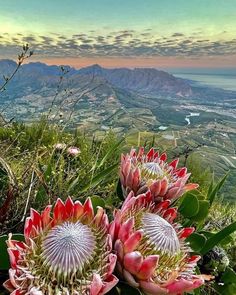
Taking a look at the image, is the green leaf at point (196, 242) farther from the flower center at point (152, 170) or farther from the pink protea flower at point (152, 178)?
the flower center at point (152, 170)

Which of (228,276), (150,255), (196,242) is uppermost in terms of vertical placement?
(150,255)

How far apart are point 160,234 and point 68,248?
301 millimetres

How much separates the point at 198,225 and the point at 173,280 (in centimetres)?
93

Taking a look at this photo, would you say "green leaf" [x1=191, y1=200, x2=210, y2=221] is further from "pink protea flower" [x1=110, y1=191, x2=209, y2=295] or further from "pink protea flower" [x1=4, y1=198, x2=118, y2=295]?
"pink protea flower" [x1=4, y1=198, x2=118, y2=295]

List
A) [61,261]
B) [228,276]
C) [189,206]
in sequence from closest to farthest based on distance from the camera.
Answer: [61,261], [189,206], [228,276]

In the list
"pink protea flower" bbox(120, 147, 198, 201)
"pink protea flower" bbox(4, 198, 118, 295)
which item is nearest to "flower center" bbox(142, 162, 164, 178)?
"pink protea flower" bbox(120, 147, 198, 201)

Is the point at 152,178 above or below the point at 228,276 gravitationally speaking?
above

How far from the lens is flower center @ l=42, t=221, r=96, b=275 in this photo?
46.1 inches

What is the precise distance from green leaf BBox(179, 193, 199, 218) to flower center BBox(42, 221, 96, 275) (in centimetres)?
70

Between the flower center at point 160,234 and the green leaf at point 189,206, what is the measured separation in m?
0.50

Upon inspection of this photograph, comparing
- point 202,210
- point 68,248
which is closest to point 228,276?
point 202,210

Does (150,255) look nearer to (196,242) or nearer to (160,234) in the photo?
(160,234)

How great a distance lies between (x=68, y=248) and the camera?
1179 millimetres

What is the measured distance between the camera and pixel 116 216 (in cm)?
132
